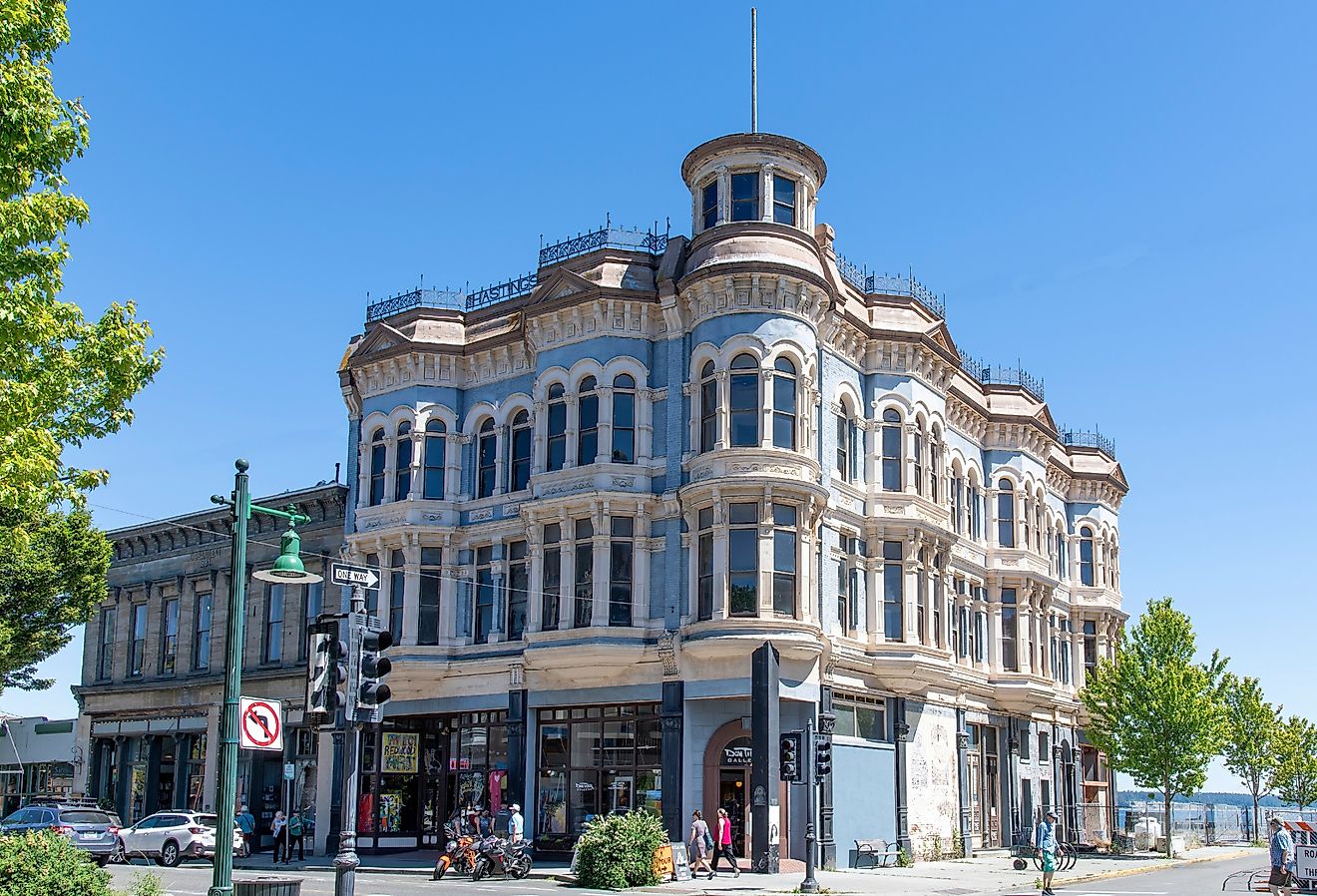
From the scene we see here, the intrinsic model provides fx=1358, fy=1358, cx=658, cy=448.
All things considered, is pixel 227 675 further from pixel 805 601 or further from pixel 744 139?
pixel 744 139

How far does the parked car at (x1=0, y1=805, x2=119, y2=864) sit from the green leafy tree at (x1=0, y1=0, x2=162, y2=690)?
21.6 meters

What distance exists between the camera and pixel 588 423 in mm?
36750

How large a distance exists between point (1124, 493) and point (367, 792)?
33302 mm

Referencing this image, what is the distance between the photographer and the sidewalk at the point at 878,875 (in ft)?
93.8

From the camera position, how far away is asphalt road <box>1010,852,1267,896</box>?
29438 mm

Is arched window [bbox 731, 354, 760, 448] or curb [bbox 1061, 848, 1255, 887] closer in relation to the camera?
arched window [bbox 731, 354, 760, 448]

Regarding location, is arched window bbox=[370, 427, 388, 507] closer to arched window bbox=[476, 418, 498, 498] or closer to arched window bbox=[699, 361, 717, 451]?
arched window bbox=[476, 418, 498, 498]

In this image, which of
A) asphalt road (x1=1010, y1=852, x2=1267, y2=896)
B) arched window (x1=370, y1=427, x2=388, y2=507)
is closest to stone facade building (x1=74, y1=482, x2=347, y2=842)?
arched window (x1=370, y1=427, x2=388, y2=507)

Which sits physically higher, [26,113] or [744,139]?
[744,139]

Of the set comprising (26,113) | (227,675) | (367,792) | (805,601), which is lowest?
(367,792)

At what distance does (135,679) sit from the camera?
50.4m

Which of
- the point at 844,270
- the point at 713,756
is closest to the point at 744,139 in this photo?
the point at 844,270

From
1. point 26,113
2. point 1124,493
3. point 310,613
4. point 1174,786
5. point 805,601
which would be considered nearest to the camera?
point 26,113

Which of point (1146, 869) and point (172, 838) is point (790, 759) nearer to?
point (1146, 869)
